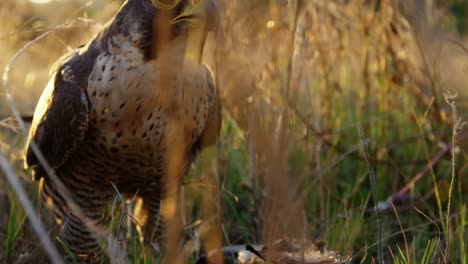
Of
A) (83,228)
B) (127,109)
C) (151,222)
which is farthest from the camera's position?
(151,222)

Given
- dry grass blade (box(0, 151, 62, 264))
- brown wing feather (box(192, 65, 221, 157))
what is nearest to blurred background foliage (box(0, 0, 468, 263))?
brown wing feather (box(192, 65, 221, 157))

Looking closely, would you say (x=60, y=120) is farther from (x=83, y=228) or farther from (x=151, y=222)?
(x=151, y=222)

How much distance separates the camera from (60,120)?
3.38 meters

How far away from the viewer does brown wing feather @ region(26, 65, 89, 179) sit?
10.6 ft

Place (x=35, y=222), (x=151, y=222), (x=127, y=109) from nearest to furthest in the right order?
1. (x=35, y=222)
2. (x=127, y=109)
3. (x=151, y=222)

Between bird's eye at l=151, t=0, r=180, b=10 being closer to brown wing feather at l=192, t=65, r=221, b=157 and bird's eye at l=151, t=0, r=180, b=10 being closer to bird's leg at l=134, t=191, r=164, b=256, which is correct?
brown wing feather at l=192, t=65, r=221, b=157

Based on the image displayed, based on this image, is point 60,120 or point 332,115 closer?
point 60,120

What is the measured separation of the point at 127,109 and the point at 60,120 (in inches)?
18.0

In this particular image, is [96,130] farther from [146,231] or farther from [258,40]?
[258,40]

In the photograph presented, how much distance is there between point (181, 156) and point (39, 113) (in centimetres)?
90

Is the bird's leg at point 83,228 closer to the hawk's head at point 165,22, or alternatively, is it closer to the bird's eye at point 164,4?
the hawk's head at point 165,22

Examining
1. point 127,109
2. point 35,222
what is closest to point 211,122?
point 127,109

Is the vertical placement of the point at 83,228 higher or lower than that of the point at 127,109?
lower

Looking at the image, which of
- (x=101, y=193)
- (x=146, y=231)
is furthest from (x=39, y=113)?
(x=146, y=231)
